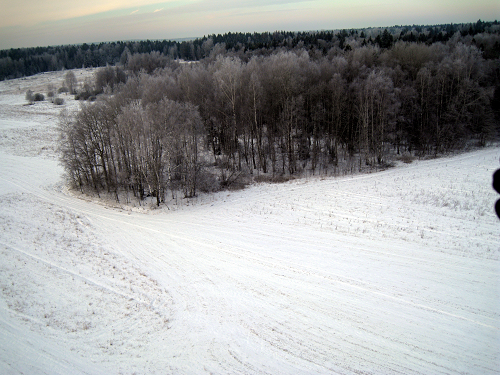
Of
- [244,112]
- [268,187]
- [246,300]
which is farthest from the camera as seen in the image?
[244,112]

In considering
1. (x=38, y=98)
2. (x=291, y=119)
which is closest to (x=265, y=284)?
(x=291, y=119)

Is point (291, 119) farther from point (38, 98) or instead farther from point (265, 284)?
point (38, 98)


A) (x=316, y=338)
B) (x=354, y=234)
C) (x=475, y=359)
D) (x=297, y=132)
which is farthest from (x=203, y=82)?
(x=475, y=359)

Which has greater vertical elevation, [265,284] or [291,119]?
[291,119]

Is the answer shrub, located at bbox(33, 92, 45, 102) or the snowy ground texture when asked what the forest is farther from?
shrub, located at bbox(33, 92, 45, 102)

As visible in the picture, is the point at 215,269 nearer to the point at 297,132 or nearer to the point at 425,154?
the point at 297,132

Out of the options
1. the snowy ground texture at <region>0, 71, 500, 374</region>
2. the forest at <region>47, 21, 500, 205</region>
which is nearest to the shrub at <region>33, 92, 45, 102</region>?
the forest at <region>47, 21, 500, 205</region>

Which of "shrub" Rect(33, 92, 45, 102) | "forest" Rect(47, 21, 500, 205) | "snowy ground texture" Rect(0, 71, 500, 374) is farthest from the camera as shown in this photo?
"shrub" Rect(33, 92, 45, 102)
